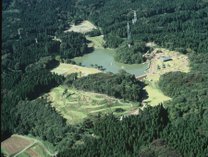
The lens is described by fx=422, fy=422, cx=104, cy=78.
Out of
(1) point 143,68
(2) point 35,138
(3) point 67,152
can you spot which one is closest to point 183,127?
(3) point 67,152

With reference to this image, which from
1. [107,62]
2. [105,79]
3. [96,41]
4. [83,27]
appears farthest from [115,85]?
[83,27]

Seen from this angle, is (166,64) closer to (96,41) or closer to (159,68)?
(159,68)

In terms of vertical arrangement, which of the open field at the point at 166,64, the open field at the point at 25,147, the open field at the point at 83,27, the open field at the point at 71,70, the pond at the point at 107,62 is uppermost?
the open field at the point at 83,27

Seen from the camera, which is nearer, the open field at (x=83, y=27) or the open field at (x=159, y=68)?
the open field at (x=159, y=68)

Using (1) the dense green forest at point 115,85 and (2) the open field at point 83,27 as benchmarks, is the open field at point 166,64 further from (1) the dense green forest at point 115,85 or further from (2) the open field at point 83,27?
(2) the open field at point 83,27

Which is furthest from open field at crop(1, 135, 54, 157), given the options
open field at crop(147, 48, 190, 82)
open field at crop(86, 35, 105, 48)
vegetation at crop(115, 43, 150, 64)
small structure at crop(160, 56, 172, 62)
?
open field at crop(86, 35, 105, 48)

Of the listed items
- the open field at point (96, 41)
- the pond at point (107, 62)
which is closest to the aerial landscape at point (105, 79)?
the open field at point (96, 41)
